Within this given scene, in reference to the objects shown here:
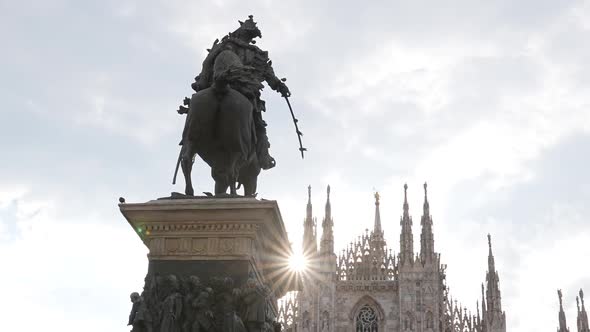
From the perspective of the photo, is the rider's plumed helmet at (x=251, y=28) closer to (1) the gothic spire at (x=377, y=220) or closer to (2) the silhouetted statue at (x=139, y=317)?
(2) the silhouetted statue at (x=139, y=317)

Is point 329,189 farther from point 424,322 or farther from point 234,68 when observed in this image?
point 234,68

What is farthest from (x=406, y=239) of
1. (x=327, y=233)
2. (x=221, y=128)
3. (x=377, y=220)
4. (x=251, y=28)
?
(x=221, y=128)

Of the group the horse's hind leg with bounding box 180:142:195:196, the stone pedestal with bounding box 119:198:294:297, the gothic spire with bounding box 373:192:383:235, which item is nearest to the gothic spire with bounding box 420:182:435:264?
the gothic spire with bounding box 373:192:383:235

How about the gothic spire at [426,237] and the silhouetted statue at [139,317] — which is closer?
the silhouetted statue at [139,317]

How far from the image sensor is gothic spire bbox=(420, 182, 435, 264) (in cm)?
4666

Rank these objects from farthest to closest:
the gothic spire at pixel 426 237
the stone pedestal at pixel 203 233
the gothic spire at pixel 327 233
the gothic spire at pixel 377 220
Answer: the gothic spire at pixel 377 220, the gothic spire at pixel 327 233, the gothic spire at pixel 426 237, the stone pedestal at pixel 203 233

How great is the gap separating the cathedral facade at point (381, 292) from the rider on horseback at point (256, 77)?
3936 centimetres

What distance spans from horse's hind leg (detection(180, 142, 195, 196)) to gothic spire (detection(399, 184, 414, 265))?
140ft

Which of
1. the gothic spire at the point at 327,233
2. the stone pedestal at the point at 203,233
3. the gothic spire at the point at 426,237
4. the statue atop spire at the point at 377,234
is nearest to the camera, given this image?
the stone pedestal at the point at 203,233

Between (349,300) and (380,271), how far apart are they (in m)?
2.86

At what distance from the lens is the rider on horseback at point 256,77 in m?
5.28

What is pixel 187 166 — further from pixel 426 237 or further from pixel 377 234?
pixel 377 234

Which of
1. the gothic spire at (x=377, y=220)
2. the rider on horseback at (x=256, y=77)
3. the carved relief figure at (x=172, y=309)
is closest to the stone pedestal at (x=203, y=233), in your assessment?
the carved relief figure at (x=172, y=309)

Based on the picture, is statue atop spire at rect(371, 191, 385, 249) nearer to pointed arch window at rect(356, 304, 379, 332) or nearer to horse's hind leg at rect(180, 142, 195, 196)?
pointed arch window at rect(356, 304, 379, 332)
